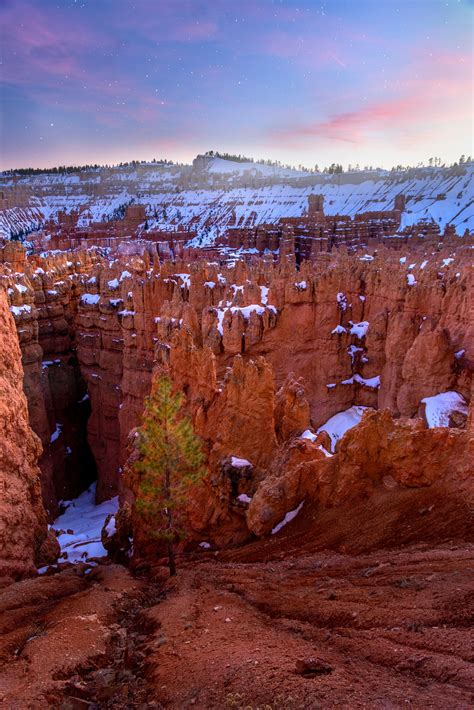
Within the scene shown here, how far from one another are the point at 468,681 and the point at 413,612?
1349mm

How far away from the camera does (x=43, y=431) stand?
2477 cm

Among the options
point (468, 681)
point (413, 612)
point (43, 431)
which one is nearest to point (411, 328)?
point (413, 612)

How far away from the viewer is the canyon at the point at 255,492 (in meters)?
6.33

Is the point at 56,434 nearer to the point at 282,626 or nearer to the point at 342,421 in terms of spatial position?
the point at 342,421

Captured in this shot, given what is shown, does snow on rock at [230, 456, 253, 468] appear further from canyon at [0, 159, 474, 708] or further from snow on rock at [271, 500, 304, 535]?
snow on rock at [271, 500, 304, 535]

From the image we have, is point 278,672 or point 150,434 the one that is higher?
point 150,434

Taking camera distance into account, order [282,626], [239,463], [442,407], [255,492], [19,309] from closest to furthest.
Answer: [282,626]
[255,492]
[239,463]
[442,407]
[19,309]

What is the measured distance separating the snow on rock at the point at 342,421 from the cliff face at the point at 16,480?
10.9m

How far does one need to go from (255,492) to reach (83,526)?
14039 mm

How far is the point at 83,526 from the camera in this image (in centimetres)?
2328

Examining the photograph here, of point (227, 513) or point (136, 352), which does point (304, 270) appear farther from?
point (227, 513)

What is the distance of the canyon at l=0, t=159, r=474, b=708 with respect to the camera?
20.8ft

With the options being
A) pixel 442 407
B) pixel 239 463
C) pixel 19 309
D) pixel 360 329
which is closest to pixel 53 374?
pixel 19 309

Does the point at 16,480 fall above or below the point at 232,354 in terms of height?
below
